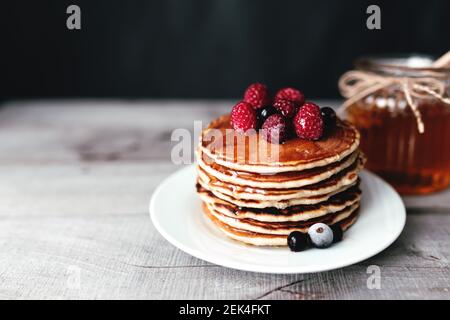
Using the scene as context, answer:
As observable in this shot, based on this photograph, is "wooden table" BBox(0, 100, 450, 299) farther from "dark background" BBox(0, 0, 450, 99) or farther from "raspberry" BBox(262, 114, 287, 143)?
"dark background" BBox(0, 0, 450, 99)

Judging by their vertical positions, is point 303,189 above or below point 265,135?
below

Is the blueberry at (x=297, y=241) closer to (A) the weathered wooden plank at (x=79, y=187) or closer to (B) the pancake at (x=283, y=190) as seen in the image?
(B) the pancake at (x=283, y=190)

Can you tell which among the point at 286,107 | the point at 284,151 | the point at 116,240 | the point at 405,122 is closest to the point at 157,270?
the point at 116,240

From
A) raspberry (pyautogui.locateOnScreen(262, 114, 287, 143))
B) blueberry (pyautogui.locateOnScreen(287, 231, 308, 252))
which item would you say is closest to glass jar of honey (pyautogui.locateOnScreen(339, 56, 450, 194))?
raspberry (pyautogui.locateOnScreen(262, 114, 287, 143))

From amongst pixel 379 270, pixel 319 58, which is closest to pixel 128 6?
pixel 319 58

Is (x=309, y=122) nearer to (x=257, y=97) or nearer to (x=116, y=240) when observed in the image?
(x=257, y=97)

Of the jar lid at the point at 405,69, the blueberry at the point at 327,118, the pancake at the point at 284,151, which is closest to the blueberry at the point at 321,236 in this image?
the pancake at the point at 284,151
